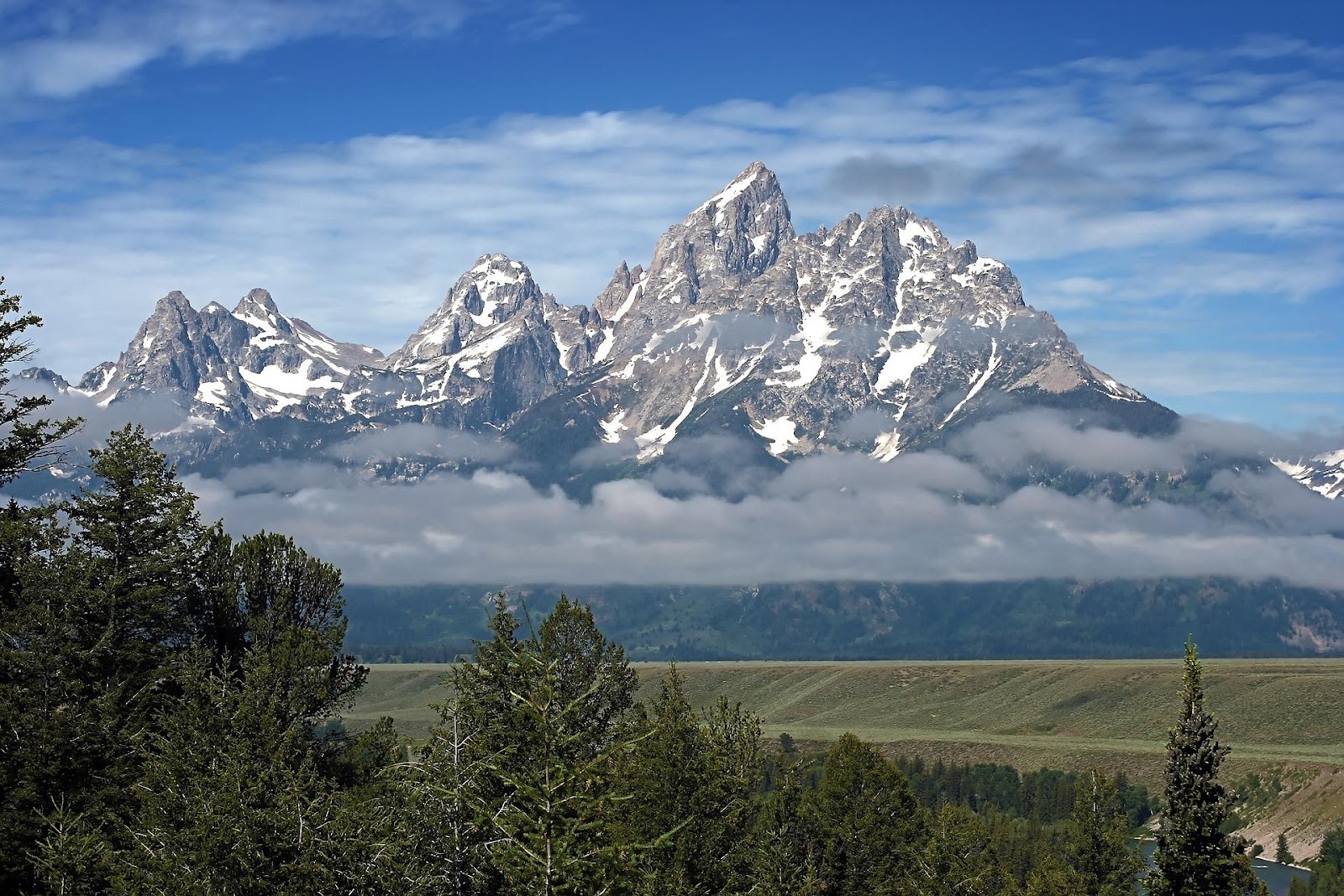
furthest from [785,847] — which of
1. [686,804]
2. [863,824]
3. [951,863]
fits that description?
[863,824]

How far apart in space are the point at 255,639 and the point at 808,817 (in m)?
36.0

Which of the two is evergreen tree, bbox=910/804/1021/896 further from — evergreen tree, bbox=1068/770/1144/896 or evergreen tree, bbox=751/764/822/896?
evergreen tree, bbox=751/764/822/896

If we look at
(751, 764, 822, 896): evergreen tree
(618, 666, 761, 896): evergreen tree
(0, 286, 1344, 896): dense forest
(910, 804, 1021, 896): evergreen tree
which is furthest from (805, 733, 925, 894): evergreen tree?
(618, 666, 761, 896): evergreen tree

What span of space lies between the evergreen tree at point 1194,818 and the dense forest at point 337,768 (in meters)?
0.09

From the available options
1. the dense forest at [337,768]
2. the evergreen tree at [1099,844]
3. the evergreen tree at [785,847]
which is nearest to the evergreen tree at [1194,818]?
the dense forest at [337,768]

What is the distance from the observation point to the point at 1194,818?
1825 inches

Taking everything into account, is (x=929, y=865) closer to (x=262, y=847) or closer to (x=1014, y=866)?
(x=262, y=847)

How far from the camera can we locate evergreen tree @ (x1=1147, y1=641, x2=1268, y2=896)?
152 feet

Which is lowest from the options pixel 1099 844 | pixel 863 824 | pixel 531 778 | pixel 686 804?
pixel 1099 844

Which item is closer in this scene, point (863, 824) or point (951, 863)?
point (951, 863)

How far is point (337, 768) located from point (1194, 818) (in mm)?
37216

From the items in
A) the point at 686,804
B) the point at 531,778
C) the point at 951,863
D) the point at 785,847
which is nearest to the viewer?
the point at 531,778

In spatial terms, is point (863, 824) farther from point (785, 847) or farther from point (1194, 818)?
point (1194, 818)

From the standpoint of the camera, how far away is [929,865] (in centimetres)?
7250
